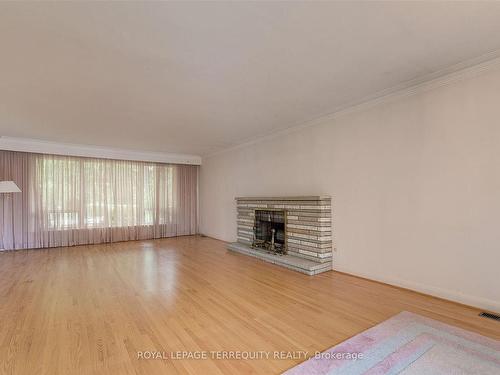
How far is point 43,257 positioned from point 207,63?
17.4 feet

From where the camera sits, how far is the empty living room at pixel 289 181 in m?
1.95

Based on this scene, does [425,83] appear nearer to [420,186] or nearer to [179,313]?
[420,186]

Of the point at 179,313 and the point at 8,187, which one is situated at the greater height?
the point at 8,187

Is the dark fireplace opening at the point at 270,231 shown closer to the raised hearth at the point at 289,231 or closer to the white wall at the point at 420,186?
the raised hearth at the point at 289,231

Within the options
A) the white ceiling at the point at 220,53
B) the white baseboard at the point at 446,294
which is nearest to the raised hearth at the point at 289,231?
the white baseboard at the point at 446,294

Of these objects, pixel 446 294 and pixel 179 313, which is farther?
pixel 446 294

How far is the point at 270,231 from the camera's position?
5355mm

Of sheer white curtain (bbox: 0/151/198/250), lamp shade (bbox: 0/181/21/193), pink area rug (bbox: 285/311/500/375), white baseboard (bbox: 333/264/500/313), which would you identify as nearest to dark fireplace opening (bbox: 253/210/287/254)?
white baseboard (bbox: 333/264/500/313)

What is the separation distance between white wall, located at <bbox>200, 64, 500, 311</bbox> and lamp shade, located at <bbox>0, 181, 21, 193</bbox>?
5.93m

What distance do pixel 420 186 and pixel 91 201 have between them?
718cm

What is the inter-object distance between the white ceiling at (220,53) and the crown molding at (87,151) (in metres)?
2.08

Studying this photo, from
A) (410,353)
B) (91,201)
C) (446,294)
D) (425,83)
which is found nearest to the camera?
(410,353)

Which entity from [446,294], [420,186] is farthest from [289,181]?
[446,294]

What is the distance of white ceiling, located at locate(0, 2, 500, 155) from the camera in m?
1.91
